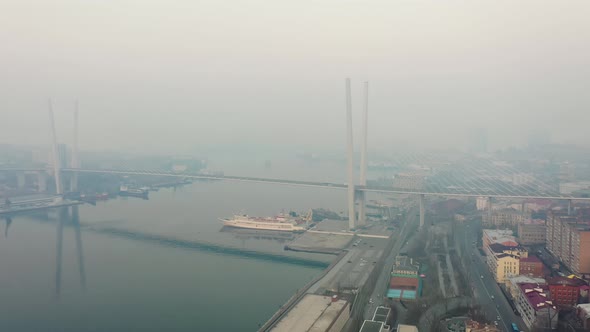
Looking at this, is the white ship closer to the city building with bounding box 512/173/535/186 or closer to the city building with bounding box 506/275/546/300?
the city building with bounding box 506/275/546/300

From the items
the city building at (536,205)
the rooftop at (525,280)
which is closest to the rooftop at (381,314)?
the rooftop at (525,280)

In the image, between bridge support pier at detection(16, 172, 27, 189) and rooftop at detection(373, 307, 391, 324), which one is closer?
rooftop at detection(373, 307, 391, 324)

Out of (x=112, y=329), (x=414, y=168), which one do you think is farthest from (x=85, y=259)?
(x=414, y=168)

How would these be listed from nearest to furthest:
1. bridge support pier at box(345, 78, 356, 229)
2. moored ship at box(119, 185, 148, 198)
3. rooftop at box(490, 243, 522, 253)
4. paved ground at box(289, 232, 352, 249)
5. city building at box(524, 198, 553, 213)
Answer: rooftop at box(490, 243, 522, 253)
paved ground at box(289, 232, 352, 249)
bridge support pier at box(345, 78, 356, 229)
city building at box(524, 198, 553, 213)
moored ship at box(119, 185, 148, 198)

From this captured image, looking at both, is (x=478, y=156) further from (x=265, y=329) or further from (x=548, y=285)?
(x=265, y=329)

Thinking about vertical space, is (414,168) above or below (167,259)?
above

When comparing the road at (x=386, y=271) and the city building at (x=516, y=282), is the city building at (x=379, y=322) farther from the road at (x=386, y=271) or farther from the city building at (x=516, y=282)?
the city building at (x=516, y=282)

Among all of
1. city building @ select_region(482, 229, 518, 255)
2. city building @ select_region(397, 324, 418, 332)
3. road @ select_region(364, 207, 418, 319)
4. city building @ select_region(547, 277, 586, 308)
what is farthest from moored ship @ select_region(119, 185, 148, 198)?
city building @ select_region(547, 277, 586, 308)

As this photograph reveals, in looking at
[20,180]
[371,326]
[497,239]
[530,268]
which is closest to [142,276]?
[371,326]
